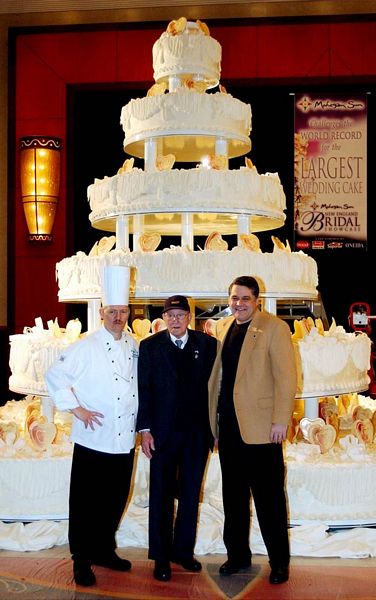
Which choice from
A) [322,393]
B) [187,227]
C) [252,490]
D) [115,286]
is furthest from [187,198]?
[252,490]

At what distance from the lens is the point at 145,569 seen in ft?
11.8

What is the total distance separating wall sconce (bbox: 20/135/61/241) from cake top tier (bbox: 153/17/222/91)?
4659 mm

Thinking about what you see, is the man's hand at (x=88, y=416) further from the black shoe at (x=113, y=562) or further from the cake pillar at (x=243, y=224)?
the cake pillar at (x=243, y=224)

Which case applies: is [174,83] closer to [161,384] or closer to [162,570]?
[161,384]

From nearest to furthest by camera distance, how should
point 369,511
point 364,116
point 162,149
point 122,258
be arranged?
point 369,511, point 122,258, point 162,149, point 364,116

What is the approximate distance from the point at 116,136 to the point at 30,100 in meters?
1.16

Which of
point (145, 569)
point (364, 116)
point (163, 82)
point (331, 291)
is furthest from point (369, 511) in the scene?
point (364, 116)

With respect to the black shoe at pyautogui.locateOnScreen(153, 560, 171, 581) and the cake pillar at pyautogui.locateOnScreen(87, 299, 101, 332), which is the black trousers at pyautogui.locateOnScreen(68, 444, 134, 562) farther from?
the cake pillar at pyautogui.locateOnScreen(87, 299, 101, 332)

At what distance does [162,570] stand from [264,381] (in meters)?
0.95

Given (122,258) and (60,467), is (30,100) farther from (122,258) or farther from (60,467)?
(60,467)

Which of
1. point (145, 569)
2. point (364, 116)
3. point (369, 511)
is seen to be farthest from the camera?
point (364, 116)

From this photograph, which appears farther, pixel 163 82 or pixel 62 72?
pixel 62 72

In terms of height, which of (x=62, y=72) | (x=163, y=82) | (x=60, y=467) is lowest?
(x=60, y=467)

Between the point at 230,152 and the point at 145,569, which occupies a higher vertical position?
the point at 230,152
